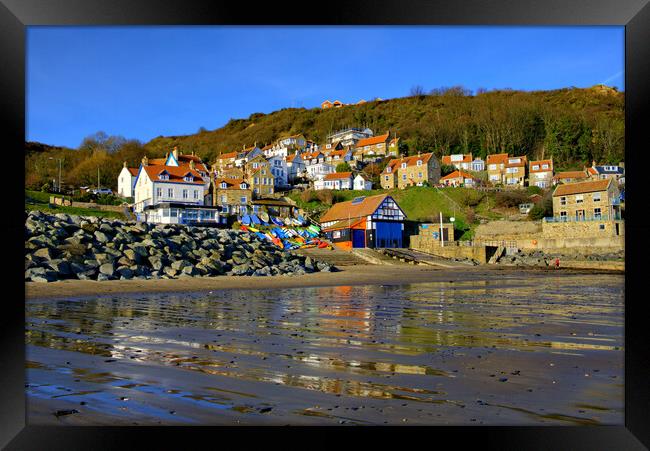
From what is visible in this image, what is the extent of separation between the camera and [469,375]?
4.16m

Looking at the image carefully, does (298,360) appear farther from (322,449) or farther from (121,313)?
(121,313)

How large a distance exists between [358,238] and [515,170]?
32.3 metres

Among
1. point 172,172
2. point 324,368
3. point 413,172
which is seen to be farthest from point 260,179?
point 324,368

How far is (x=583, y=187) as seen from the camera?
4444 centimetres

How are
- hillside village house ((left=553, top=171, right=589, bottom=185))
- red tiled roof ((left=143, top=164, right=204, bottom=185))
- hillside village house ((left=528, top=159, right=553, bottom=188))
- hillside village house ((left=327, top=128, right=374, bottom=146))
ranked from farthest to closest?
hillside village house ((left=327, top=128, right=374, bottom=146)) < hillside village house ((left=528, top=159, right=553, bottom=188)) < hillside village house ((left=553, top=171, right=589, bottom=185)) < red tiled roof ((left=143, top=164, right=204, bottom=185))

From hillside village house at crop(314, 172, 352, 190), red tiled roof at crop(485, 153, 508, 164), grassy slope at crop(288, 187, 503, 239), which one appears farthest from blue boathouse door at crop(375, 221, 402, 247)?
red tiled roof at crop(485, 153, 508, 164)

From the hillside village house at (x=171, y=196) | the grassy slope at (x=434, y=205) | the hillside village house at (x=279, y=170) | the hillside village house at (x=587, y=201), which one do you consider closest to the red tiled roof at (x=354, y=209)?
the grassy slope at (x=434, y=205)

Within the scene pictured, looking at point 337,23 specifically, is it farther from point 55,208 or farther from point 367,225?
point 55,208

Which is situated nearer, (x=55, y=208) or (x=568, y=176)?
(x=55, y=208)

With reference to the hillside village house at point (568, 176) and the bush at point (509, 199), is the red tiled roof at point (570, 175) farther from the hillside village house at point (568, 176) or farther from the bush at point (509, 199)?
the bush at point (509, 199)

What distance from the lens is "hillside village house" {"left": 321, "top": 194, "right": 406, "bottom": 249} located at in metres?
43.3

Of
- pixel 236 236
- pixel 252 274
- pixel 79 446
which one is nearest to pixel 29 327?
pixel 79 446

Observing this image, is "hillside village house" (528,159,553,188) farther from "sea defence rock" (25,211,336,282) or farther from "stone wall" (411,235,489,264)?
"sea defence rock" (25,211,336,282)

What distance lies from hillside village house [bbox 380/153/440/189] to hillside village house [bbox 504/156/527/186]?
928 centimetres
